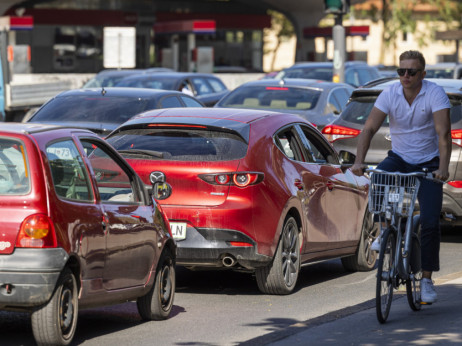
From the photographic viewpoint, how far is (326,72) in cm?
2775

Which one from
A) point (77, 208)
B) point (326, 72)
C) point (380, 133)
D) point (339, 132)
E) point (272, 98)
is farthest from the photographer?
point (326, 72)

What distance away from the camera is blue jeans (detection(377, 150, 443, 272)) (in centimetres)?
822

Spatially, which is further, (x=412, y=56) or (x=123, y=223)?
(x=412, y=56)

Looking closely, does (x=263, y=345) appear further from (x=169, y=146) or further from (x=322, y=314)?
(x=169, y=146)

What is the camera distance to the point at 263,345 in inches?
290

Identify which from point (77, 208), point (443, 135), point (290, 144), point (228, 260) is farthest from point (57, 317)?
point (290, 144)

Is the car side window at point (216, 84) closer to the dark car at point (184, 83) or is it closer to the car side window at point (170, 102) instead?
the dark car at point (184, 83)

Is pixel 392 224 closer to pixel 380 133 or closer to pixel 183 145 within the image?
pixel 183 145

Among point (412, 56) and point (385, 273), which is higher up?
point (412, 56)

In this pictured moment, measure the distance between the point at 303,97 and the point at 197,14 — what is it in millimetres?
54228

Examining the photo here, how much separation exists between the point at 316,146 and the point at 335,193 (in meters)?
0.46

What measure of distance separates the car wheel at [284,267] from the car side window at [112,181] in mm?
1620

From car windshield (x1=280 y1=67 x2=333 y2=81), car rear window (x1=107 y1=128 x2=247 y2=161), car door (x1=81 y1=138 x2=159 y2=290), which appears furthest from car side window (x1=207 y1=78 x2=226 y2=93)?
car door (x1=81 y1=138 x2=159 y2=290)

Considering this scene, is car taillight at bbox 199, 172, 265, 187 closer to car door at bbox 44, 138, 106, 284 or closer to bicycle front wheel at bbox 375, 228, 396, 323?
bicycle front wheel at bbox 375, 228, 396, 323
